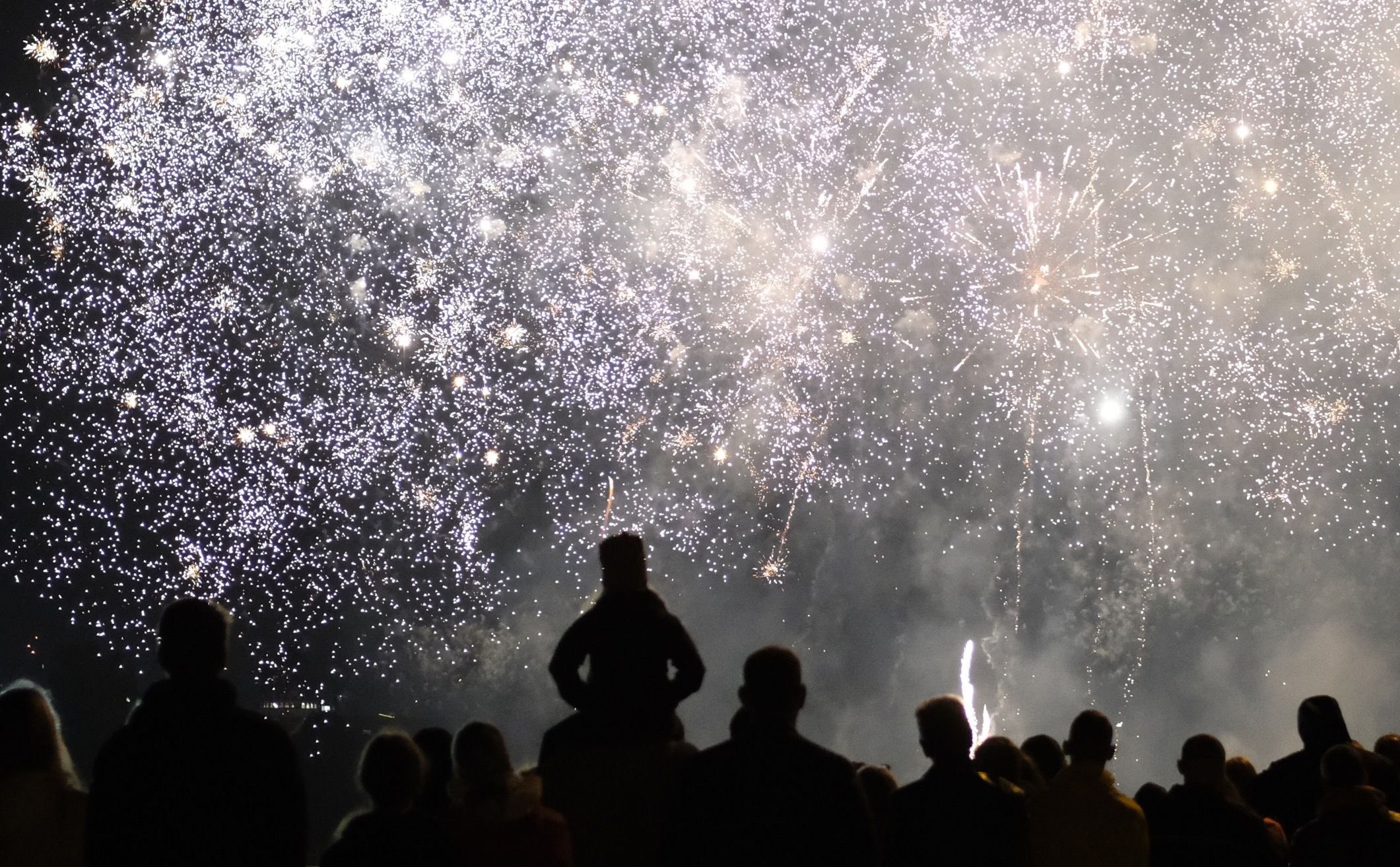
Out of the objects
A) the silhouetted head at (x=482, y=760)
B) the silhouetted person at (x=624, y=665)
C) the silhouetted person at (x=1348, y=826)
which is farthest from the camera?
the silhouetted person at (x=1348, y=826)

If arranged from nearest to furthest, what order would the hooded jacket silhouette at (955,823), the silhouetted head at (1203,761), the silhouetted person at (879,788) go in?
the hooded jacket silhouette at (955,823), the silhouetted head at (1203,761), the silhouetted person at (879,788)

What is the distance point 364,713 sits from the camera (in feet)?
139

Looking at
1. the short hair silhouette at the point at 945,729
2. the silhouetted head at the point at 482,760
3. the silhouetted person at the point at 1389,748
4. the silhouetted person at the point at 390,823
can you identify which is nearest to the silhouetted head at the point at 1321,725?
the silhouetted person at the point at 1389,748

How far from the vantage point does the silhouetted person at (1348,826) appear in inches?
194

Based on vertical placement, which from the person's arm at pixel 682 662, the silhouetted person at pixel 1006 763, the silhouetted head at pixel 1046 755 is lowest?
the silhouetted person at pixel 1006 763

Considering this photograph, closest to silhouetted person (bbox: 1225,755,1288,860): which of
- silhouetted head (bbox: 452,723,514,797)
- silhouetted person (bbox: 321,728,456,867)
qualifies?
silhouetted head (bbox: 452,723,514,797)

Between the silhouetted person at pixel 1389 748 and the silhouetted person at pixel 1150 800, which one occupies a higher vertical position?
the silhouetted person at pixel 1389 748

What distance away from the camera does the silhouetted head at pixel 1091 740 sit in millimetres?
4828

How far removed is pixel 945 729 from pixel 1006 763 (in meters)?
1.05

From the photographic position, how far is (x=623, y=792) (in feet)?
14.3

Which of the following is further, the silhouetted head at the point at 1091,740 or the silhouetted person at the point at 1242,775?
the silhouetted person at the point at 1242,775

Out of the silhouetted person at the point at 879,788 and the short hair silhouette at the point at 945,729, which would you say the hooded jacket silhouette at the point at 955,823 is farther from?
the silhouetted person at the point at 879,788

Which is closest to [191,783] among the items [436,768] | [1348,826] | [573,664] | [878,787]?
[436,768]

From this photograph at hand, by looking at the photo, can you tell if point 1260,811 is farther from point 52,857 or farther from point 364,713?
point 364,713
